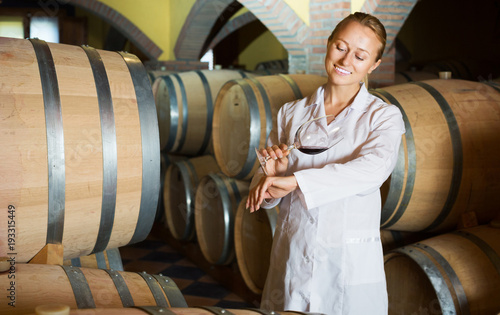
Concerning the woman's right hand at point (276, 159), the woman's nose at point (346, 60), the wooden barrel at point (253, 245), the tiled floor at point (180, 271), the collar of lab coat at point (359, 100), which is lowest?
the tiled floor at point (180, 271)

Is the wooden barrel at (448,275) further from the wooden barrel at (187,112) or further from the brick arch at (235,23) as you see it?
the brick arch at (235,23)

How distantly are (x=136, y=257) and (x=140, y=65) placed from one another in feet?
10.1

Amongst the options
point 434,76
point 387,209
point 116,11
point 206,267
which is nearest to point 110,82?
point 387,209

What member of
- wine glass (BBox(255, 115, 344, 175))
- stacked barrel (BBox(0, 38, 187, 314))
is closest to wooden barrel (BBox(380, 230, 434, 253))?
wine glass (BBox(255, 115, 344, 175))

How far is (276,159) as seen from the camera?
6.39ft

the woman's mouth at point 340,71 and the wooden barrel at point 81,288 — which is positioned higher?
the woman's mouth at point 340,71

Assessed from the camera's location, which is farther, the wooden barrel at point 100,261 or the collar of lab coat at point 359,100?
the wooden barrel at point 100,261

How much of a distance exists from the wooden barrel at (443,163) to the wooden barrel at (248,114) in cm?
75

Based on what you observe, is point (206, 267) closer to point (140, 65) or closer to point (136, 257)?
point (136, 257)

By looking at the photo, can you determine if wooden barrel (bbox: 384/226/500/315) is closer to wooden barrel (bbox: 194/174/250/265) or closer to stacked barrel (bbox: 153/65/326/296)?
stacked barrel (bbox: 153/65/326/296)

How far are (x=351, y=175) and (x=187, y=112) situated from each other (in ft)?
9.64

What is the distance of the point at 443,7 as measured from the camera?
9.91 metres

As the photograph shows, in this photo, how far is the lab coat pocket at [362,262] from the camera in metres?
1.93

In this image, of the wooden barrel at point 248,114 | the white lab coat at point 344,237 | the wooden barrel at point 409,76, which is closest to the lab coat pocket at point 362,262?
the white lab coat at point 344,237
